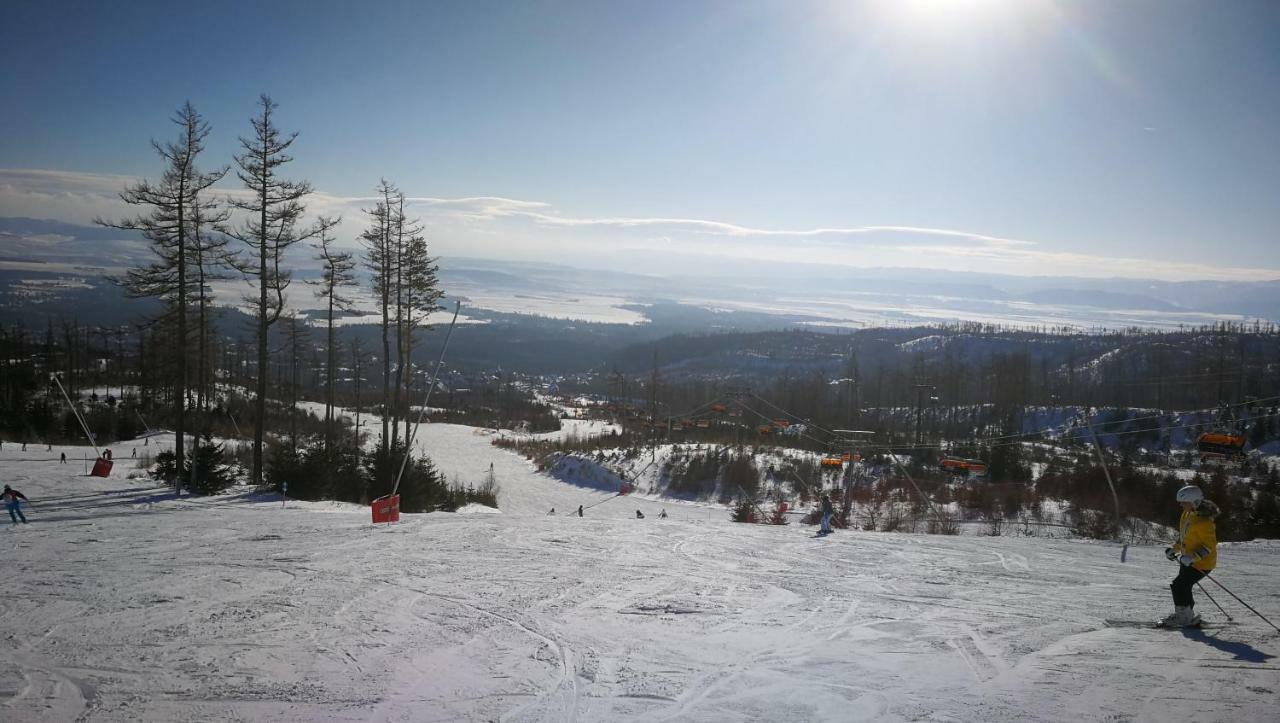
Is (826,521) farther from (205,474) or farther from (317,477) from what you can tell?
(205,474)

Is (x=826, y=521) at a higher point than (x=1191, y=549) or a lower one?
lower

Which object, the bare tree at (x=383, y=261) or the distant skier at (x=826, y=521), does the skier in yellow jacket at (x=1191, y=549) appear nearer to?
the distant skier at (x=826, y=521)

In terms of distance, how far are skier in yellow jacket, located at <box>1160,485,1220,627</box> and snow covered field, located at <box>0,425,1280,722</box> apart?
0.36m

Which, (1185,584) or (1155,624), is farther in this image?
(1155,624)

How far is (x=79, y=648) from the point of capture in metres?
7.03

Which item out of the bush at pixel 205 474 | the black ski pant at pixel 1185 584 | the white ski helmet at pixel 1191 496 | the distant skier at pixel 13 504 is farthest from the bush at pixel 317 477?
the white ski helmet at pixel 1191 496

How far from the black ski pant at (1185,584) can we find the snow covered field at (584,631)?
1.38 ft

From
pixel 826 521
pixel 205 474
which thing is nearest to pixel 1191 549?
pixel 826 521

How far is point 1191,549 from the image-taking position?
8008mm

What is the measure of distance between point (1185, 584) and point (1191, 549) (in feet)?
1.66

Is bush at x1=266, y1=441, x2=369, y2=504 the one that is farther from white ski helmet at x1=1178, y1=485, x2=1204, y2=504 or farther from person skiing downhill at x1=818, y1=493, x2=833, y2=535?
white ski helmet at x1=1178, y1=485, x2=1204, y2=504

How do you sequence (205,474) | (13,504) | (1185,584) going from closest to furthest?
(1185,584) < (13,504) < (205,474)

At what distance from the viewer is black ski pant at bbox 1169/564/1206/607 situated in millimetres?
8109

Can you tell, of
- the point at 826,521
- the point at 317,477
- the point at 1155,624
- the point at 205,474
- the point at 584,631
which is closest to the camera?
the point at 584,631
